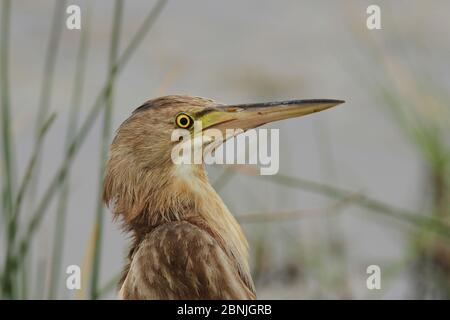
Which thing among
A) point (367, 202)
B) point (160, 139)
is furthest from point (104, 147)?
point (367, 202)

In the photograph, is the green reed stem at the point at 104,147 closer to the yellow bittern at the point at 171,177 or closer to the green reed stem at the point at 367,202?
the yellow bittern at the point at 171,177

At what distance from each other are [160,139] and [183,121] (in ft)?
0.18

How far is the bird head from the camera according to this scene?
82.6 inches

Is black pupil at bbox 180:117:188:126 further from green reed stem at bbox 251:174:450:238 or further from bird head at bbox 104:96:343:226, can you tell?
green reed stem at bbox 251:174:450:238

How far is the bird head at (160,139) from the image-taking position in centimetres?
210

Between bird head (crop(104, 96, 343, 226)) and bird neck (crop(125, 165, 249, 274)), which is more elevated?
Result: bird head (crop(104, 96, 343, 226))

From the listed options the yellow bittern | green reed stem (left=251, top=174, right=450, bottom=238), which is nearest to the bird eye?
the yellow bittern

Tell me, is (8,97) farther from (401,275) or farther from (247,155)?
(401,275)

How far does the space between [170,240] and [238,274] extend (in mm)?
135

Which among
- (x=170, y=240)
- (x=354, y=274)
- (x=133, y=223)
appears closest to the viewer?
(x=170, y=240)

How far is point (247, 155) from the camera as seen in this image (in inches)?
94.9

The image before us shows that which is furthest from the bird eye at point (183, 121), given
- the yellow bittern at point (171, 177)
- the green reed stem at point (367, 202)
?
the green reed stem at point (367, 202)

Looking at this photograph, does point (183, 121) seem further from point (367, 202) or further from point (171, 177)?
point (367, 202)

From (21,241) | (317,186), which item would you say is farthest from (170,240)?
(317,186)
